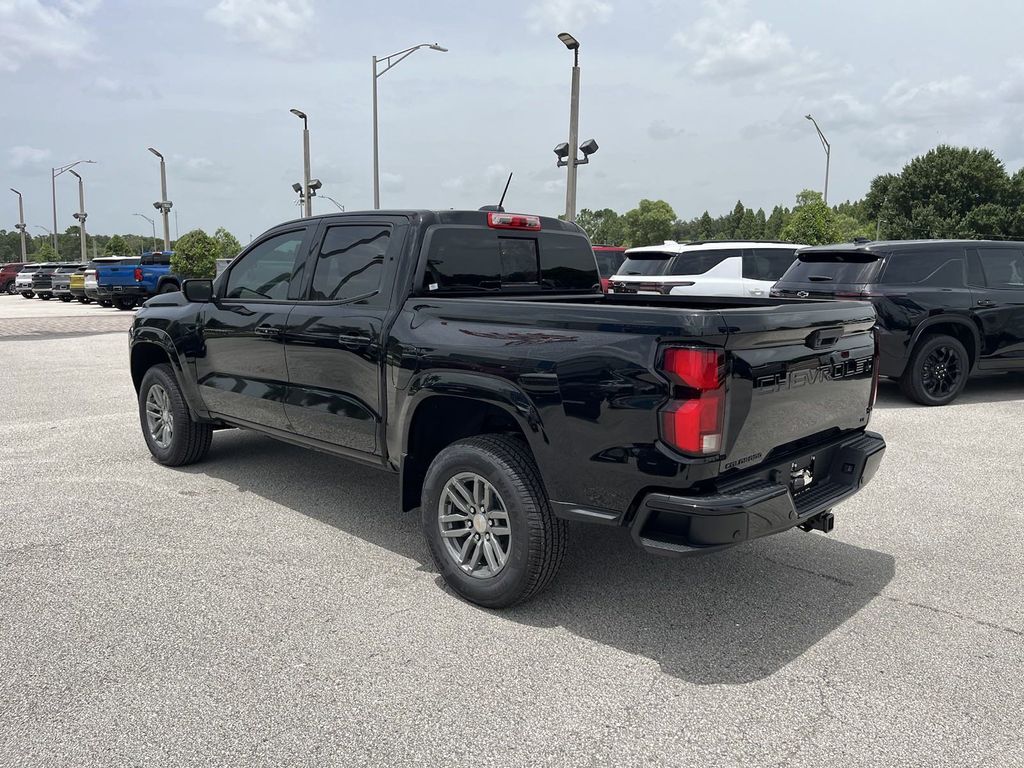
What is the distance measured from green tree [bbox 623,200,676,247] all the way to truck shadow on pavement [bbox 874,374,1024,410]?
331 feet

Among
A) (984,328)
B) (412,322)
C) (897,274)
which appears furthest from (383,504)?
(984,328)

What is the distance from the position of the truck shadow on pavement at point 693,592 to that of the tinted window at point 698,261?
8111 mm

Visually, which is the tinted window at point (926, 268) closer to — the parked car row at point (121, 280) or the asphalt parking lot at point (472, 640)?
the asphalt parking lot at point (472, 640)

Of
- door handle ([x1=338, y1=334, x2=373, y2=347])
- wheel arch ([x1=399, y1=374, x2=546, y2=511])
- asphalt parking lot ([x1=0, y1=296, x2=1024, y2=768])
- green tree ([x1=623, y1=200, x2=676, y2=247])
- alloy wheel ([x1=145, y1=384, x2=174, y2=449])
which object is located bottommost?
asphalt parking lot ([x1=0, y1=296, x2=1024, y2=768])

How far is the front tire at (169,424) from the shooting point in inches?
237

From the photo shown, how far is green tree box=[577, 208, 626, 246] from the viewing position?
123m

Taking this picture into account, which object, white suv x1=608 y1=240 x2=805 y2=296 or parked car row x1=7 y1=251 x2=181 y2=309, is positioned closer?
white suv x1=608 y1=240 x2=805 y2=296

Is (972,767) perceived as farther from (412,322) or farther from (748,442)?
(412,322)

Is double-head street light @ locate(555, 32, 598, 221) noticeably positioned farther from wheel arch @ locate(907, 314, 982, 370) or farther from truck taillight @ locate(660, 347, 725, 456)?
truck taillight @ locate(660, 347, 725, 456)

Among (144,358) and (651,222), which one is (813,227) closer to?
(144,358)

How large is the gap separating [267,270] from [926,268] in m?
6.95

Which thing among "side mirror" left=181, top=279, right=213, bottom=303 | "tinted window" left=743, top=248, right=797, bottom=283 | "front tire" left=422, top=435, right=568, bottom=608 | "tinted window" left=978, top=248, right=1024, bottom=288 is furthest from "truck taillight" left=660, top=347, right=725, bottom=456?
"tinted window" left=743, top=248, right=797, bottom=283

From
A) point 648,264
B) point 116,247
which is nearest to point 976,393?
point 648,264

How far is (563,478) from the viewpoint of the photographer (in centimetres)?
341
